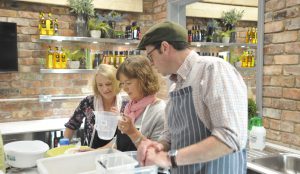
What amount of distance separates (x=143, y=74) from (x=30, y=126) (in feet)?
7.79

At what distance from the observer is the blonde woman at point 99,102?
2.33 meters

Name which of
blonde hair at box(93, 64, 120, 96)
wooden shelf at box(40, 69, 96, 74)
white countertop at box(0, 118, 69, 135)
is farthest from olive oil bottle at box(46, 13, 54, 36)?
blonde hair at box(93, 64, 120, 96)

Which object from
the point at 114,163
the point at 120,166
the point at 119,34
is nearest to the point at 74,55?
the point at 119,34

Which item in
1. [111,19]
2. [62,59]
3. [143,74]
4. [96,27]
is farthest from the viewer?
[111,19]

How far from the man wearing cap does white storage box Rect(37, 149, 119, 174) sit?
17.2 inches

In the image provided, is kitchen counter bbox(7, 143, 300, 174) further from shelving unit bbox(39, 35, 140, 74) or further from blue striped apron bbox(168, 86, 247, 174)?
shelving unit bbox(39, 35, 140, 74)

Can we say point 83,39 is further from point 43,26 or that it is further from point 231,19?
point 231,19

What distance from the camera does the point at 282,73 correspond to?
7.68ft

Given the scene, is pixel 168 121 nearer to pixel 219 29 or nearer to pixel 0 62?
pixel 219 29

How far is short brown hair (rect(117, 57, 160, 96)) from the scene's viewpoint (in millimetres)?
1852

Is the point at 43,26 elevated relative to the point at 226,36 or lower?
elevated

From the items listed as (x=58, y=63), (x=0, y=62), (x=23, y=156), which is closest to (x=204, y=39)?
(x=58, y=63)

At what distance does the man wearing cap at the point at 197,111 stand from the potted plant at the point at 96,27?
2.86 meters

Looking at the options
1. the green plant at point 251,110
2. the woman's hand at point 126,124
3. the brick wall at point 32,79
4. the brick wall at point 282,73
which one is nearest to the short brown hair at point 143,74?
the woman's hand at point 126,124
